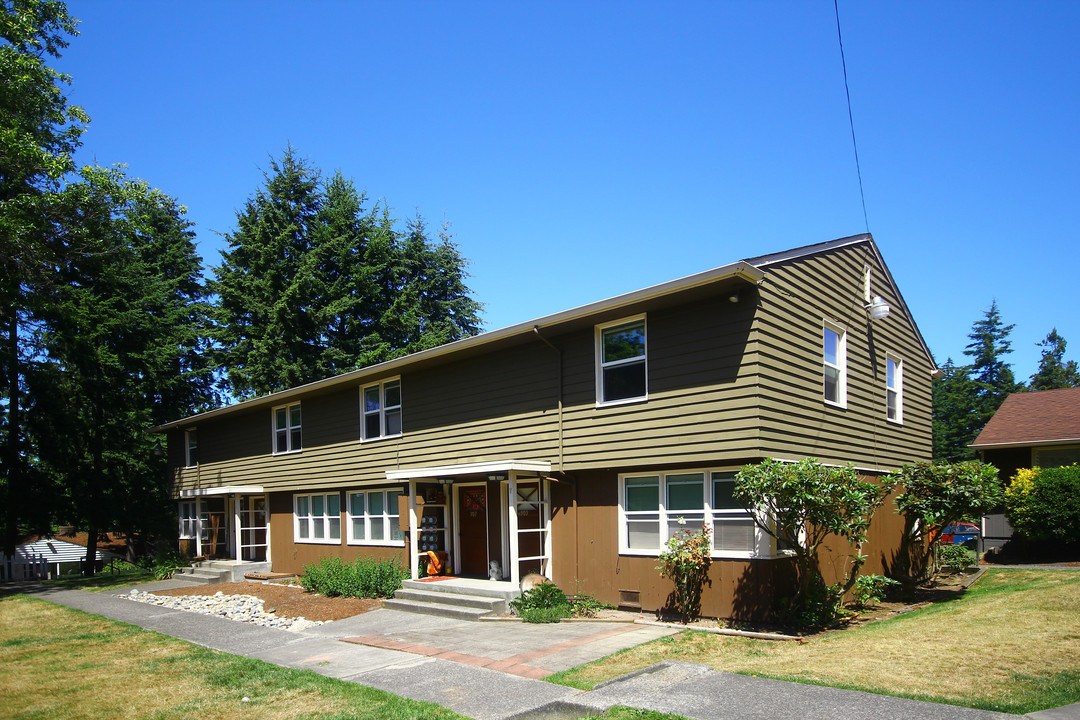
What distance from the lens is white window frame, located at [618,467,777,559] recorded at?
11016 millimetres

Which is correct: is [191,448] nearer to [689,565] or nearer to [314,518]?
[314,518]

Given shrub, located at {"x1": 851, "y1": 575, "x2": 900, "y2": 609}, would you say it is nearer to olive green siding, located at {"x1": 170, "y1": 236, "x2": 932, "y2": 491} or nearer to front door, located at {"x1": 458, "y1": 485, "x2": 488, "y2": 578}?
olive green siding, located at {"x1": 170, "y1": 236, "x2": 932, "y2": 491}

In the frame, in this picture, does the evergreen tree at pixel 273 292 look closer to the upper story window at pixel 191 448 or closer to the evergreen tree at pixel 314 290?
the evergreen tree at pixel 314 290

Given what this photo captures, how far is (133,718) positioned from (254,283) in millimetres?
28194

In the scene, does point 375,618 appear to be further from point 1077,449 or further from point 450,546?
point 1077,449

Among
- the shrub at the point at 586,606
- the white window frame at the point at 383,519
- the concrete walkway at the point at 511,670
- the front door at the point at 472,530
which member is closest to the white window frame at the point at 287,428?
the white window frame at the point at 383,519

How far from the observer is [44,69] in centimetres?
1906

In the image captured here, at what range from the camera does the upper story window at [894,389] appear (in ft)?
51.2

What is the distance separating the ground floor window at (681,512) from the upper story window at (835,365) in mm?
2924

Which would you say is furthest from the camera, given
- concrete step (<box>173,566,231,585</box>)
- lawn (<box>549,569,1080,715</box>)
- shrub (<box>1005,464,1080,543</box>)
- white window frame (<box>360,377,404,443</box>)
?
concrete step (<box>173,566,231,585</box>)

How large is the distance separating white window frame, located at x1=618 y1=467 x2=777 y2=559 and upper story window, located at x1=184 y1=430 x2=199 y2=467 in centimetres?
1978

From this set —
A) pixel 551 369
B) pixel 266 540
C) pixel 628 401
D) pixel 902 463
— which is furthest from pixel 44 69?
pixel 902 463

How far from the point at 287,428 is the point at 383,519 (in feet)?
17.8

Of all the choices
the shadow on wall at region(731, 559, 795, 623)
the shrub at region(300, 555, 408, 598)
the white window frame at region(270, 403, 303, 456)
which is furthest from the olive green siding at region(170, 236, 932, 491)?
the white window frame at region(270, 403, 303, 456)
